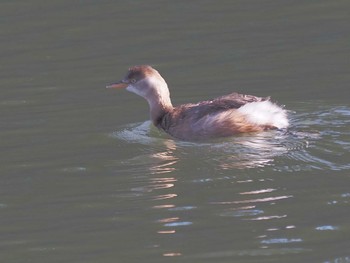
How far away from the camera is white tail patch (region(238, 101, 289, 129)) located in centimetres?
988

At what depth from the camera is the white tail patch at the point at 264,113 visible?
9.88 metres

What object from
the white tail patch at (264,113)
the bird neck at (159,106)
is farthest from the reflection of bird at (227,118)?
the bird neck at (159,106)

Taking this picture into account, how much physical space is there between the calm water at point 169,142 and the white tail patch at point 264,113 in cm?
15

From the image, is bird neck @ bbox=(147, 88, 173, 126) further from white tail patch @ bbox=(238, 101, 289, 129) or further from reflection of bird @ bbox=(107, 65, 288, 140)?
white tail patch @ bbox=(238, 101, 289, 129)

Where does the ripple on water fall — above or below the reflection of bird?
below

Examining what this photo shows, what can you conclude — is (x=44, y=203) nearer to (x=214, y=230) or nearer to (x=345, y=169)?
(x=214, y=230)

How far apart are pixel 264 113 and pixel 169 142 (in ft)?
2.84

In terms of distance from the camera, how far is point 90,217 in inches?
308

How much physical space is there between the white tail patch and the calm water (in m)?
0.15

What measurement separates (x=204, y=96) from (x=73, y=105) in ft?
4.29

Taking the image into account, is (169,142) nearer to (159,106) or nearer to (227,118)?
(227,118)

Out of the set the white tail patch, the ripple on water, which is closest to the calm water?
the ripple on water

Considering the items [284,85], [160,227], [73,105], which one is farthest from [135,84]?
[160,227]

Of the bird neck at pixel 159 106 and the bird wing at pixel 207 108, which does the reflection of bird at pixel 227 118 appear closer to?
the bird wing at pixel 207 108
